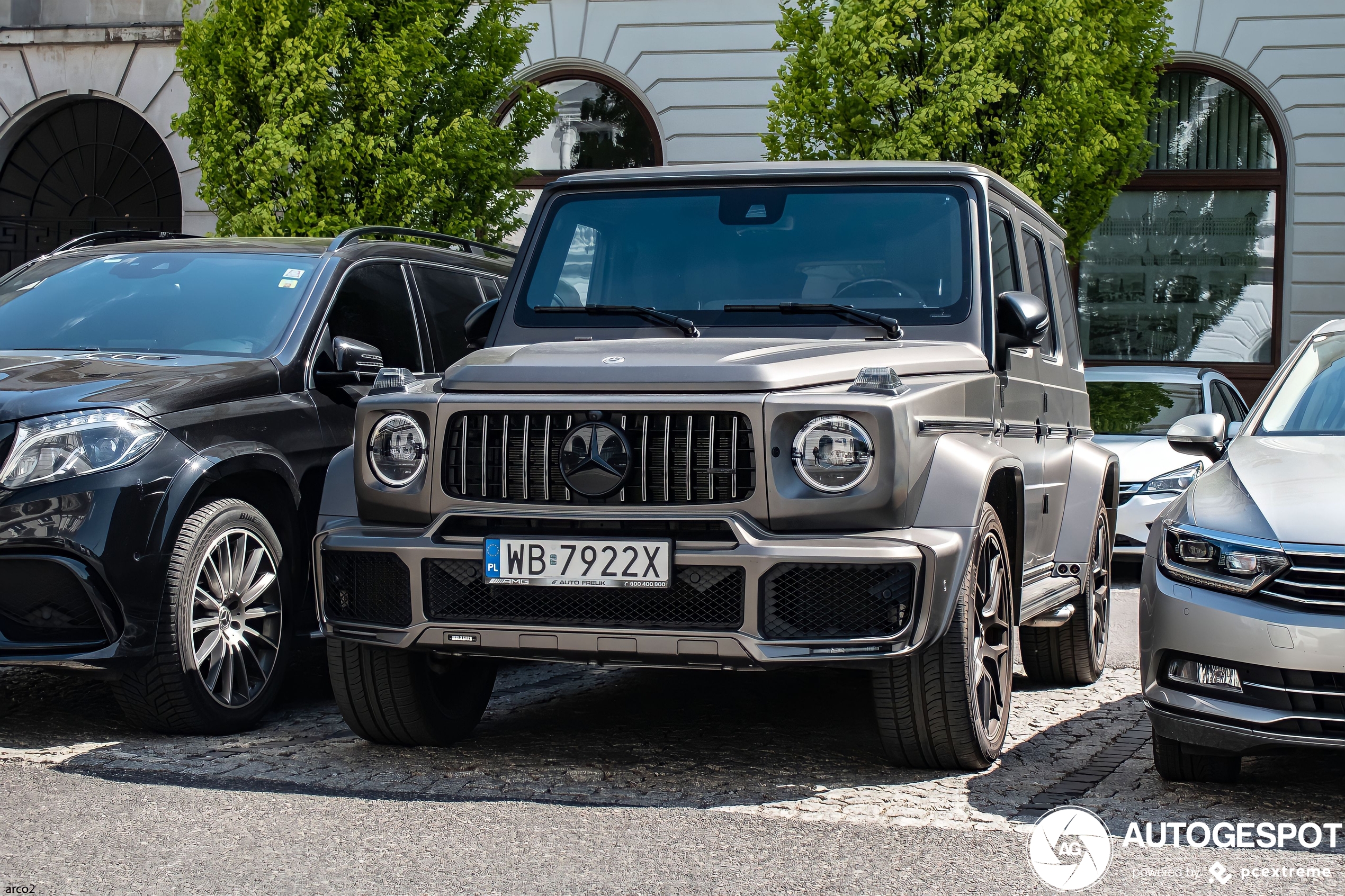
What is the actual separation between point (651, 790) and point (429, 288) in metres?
3.22

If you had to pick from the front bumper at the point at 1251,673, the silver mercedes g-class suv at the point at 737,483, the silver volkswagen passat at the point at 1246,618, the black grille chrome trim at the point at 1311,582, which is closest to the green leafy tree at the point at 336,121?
the silver mercedes g-class suv at the point at 737,483

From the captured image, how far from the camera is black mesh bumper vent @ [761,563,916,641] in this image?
13.7ft

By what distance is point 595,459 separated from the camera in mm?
4363

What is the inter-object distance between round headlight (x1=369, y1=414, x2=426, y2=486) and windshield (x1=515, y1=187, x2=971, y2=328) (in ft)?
3.28

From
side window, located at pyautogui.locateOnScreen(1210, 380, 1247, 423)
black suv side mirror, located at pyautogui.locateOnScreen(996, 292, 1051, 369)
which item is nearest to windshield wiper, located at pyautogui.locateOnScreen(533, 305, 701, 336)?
black suv side mirror, located at pyautogui.locateOnScreen(996, 292, 1051, 369)

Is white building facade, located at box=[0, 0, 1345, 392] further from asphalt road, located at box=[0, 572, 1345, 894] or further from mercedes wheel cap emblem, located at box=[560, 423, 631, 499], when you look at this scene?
mercedes wheel cap emblem, located at box=[560, 423, 631, 499]

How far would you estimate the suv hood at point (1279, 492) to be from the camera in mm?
4148

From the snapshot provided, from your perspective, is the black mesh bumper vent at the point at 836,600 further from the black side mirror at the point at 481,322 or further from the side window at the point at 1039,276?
the side window at the point at 1039,276

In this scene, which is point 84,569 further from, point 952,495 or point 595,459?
point 952,495

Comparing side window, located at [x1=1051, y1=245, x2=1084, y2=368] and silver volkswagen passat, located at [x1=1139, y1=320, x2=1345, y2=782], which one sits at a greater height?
side window, located at [x1=1051, y1=245, x2=1084, y2=368]

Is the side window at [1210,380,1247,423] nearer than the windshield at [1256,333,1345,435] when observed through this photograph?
No

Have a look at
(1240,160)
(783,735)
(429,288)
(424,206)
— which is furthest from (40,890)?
(1240,160)

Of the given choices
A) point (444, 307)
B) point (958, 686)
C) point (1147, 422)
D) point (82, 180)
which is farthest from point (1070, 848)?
point (82, 180)

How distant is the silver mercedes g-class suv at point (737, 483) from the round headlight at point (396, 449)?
1 centimetres
